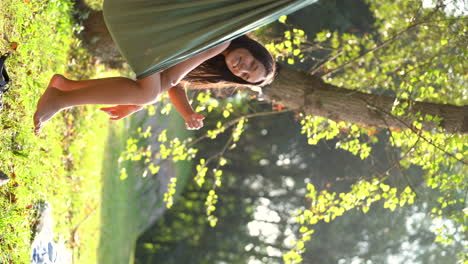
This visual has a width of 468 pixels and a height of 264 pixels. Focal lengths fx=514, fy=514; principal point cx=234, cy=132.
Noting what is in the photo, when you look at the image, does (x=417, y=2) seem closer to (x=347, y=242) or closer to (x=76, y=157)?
(x=347, y=242)

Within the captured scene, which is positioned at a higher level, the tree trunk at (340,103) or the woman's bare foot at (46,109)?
the tree trunk at (340,103)

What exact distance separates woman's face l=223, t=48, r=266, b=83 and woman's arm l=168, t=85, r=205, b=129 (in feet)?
0.90

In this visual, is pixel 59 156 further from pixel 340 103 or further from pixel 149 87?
pixel 149 87

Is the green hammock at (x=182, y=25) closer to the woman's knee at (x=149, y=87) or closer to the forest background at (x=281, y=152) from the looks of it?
the woman's knee at (x=149, y=87)

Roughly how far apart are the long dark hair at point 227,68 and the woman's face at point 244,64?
18mm

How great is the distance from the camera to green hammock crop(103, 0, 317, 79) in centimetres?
196

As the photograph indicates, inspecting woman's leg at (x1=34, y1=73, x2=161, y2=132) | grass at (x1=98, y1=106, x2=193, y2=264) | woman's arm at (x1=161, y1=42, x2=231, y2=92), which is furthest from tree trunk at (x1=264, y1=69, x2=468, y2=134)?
grass at (x1=98, y1=106, x2=193, y2=264)

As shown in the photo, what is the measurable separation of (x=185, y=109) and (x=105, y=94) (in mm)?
392

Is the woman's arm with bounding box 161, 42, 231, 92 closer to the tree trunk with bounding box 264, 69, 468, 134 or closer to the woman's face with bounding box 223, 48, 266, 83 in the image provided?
the woman's face with bounding box 223, 48, 266, 83

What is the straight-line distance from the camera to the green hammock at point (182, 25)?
1965 mm

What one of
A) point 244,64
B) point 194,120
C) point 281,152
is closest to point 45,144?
point 194,120

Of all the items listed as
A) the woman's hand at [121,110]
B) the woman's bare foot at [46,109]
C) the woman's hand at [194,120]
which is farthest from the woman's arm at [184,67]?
the woman's bare foot at [46,109]

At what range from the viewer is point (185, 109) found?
2281 mm

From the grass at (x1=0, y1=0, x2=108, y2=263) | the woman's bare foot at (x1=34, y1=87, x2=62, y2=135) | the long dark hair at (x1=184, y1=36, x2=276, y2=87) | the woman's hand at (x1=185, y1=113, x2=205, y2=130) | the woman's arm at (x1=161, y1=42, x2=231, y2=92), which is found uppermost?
the grass at (x1=0, y1=0, x2=108, y2=263)
